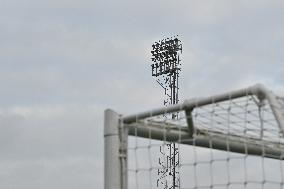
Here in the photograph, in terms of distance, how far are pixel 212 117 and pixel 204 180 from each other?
69 cm

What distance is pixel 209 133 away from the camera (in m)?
6.62

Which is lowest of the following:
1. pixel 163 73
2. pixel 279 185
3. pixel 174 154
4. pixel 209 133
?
pixel 279 185

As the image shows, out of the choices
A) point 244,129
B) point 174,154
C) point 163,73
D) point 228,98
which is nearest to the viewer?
point 228,98

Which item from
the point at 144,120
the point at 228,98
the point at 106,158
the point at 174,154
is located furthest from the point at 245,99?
the point at 174,154

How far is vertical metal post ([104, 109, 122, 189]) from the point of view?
20.7ft

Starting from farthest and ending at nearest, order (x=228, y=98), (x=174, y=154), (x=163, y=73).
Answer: (x=163, y=73) → (x=174, y=154) → (x=228, y=98)

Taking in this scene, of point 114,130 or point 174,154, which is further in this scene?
point 174,154

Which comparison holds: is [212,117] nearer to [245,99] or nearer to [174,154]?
[245,99]

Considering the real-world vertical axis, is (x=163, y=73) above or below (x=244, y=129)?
above

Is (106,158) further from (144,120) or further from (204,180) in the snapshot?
(204,180)

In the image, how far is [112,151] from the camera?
6.37 meters

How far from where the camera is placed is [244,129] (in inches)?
259

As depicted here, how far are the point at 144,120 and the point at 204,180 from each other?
3.02ft

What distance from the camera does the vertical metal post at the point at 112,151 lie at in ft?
20.7
